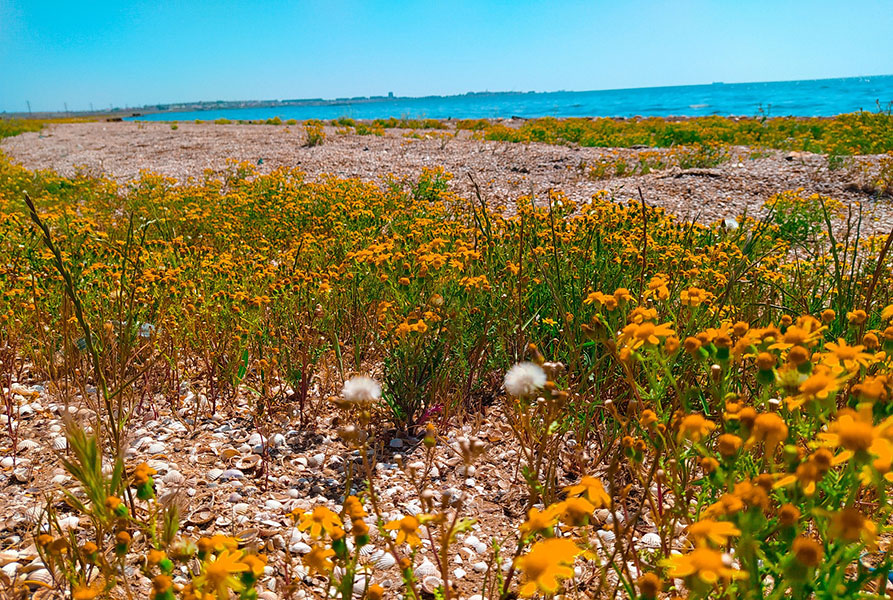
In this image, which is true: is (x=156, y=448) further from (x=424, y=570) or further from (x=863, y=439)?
(x=863, y=439)

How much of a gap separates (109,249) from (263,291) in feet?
4.52

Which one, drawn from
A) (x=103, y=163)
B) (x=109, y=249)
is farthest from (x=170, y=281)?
(x=103, y=163)

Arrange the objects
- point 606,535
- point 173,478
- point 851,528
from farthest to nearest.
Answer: point 173,478 < point 606,535 < point 851,528

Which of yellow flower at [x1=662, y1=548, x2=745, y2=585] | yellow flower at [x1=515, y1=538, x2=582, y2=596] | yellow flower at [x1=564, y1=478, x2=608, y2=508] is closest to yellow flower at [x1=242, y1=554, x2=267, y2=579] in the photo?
yellow flower at [x1=515, y1=538, x2=582, y2=596]

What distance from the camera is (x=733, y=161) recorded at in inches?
416

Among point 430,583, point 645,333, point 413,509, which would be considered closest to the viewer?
point 645,333

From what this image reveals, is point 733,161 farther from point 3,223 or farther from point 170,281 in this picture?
point 3,223

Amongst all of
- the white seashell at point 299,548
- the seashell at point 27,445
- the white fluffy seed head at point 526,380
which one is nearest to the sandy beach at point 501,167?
the white fluffy seed head at point 526,380

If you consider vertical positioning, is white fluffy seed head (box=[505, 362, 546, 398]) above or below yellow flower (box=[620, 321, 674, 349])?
below

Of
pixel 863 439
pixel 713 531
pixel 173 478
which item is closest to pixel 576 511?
pixel 713 531

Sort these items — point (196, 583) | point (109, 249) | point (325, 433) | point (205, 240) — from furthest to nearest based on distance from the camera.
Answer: point (205, 240)
point (109, 249)
point (325, 433)
point (196, 583)

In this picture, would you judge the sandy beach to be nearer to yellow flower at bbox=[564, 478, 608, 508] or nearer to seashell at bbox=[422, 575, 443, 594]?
seashell at bbox=[422, 575, 443, 594]

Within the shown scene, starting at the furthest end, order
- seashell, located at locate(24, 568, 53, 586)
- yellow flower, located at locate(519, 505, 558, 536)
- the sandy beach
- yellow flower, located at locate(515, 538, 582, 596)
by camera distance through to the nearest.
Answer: the sandy beach
seashell, located at locate(24, 568, 53, 586)
yellow flower, located at locate(519, 505, 558, 536)
yellow flower, located at locate(515, 538, 582, 596)

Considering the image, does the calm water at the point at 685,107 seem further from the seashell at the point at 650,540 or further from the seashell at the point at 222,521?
the seashell at the point at 222,521
